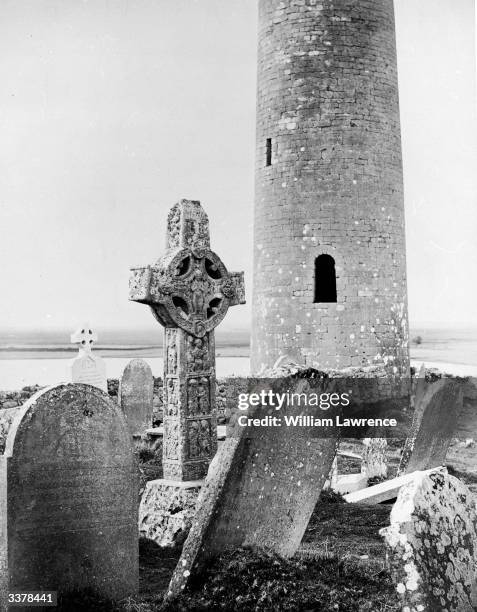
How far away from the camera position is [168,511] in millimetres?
7258

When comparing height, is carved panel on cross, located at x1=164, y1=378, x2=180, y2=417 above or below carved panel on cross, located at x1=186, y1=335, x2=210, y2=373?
below

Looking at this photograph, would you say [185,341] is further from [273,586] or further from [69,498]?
[273,586]

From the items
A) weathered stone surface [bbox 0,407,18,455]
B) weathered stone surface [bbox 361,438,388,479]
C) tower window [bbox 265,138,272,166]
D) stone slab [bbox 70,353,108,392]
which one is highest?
tower window [bbox 265,138,272,166]

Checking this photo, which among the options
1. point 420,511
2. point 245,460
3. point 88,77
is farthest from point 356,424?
point 88,77

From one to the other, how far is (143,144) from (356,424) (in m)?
11.8

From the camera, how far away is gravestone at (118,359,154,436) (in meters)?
12.8

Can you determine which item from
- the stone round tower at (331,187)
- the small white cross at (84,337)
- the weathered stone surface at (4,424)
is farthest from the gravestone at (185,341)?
the stone round tower at (331,187)

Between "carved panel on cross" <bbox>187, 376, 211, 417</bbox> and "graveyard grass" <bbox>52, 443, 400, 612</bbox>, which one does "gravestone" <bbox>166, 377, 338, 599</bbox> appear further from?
"carved panel on cross" <bbox>187, 376, 211, 417</bbox>

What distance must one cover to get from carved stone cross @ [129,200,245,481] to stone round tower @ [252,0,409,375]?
7.86m

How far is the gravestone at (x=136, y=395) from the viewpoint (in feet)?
41.9

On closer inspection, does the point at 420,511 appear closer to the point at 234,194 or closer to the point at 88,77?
the point at 88,77

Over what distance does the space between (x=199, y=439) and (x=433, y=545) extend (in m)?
4.02

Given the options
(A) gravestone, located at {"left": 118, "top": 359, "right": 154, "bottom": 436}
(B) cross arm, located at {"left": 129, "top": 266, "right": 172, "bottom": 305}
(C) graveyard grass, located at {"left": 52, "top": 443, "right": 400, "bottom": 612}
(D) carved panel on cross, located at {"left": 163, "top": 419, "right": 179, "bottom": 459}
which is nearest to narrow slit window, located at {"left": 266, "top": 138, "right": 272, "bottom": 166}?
(A) gravestone, located at {"left": 118, "top": 359, "right": 154, "bottom": 436}

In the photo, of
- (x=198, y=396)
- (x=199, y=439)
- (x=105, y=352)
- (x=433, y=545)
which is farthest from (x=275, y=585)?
(x=105, y=352)
